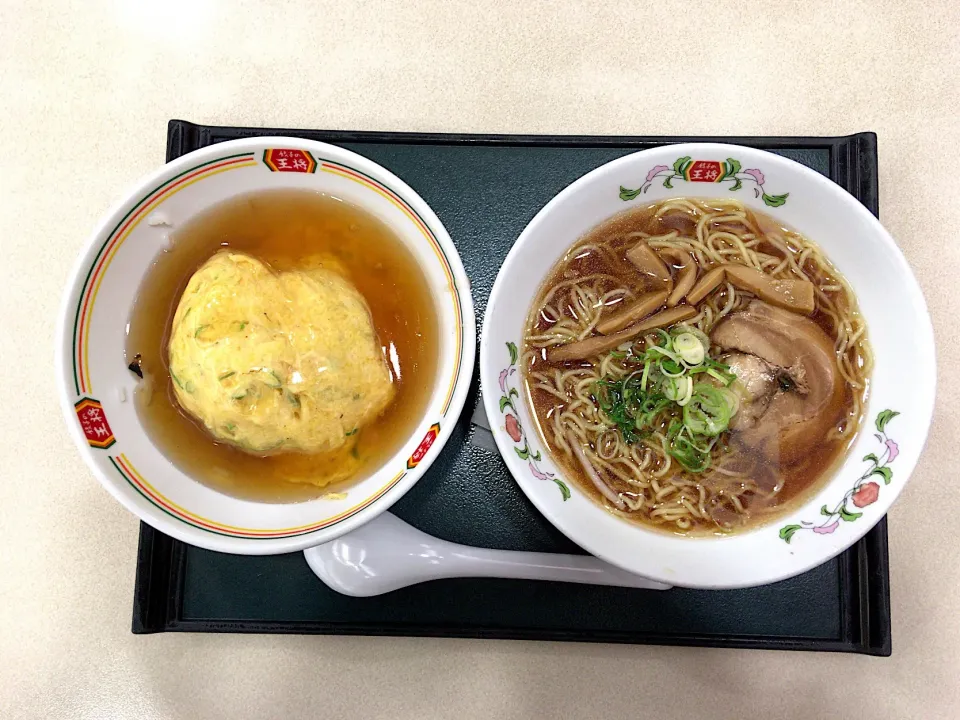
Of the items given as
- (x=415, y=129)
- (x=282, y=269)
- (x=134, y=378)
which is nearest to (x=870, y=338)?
(x=415, y=129)

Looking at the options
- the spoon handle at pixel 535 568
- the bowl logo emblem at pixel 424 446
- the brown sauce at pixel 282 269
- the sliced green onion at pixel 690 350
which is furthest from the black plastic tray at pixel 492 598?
the sliced green onion at pixel 690 350

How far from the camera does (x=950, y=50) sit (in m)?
1.54

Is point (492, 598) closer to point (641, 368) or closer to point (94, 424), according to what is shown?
point (641, 368)

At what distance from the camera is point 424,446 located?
3.58ft

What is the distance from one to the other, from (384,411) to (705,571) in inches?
27.7

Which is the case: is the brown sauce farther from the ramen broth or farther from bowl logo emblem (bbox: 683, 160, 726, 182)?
bowl logo emblem (bbox: 683, 160, 726, 182)

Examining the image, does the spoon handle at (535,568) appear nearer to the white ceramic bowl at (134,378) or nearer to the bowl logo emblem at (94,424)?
the white ceramic bowl at (134,378)

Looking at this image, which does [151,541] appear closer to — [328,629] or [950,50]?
[328,629]

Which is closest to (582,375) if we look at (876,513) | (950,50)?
(876,513)

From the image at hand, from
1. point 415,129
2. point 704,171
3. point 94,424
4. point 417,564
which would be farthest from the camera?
point 415,129

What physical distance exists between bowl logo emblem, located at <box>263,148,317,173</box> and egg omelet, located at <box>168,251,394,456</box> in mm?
192

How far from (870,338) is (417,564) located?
1.07 m

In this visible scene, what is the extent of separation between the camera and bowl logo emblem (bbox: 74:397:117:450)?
1.07m

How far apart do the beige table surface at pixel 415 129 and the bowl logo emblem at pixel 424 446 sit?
2.00 ft
